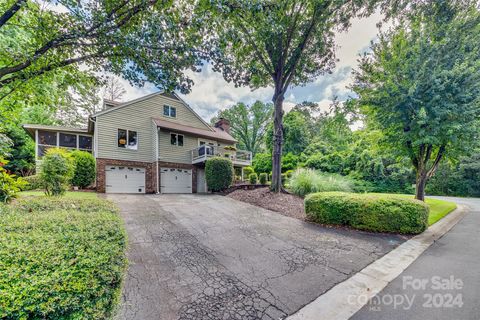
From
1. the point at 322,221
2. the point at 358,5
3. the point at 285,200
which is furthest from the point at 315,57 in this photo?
the point at 322,221

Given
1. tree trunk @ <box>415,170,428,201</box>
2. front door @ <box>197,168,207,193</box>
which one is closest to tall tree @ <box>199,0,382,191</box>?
tree trunk @ <box>415,170,428,201</box>

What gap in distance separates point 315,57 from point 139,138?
12.8 metres

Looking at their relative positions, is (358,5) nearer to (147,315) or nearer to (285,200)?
(285,200)

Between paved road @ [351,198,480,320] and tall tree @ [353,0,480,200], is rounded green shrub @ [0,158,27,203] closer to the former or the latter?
paved road @ [351,198,480,320]

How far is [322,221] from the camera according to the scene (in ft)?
20.6

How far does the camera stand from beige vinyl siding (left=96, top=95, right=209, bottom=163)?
1266 centimetres

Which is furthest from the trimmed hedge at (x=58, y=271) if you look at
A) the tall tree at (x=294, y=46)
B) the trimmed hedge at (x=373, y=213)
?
the tall tree at (x=294, y=46)

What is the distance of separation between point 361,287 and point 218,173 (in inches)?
425

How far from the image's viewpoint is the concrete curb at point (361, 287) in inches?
97.0

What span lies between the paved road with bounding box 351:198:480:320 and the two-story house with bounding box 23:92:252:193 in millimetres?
12268

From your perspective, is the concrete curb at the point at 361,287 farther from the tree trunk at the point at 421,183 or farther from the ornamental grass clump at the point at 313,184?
the ornamental grass clump at the point at 313,184

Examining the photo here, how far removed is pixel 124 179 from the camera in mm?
13180

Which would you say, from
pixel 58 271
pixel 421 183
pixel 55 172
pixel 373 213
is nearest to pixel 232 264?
pixel 58 271

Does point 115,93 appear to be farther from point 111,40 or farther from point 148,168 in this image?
point 111,40
